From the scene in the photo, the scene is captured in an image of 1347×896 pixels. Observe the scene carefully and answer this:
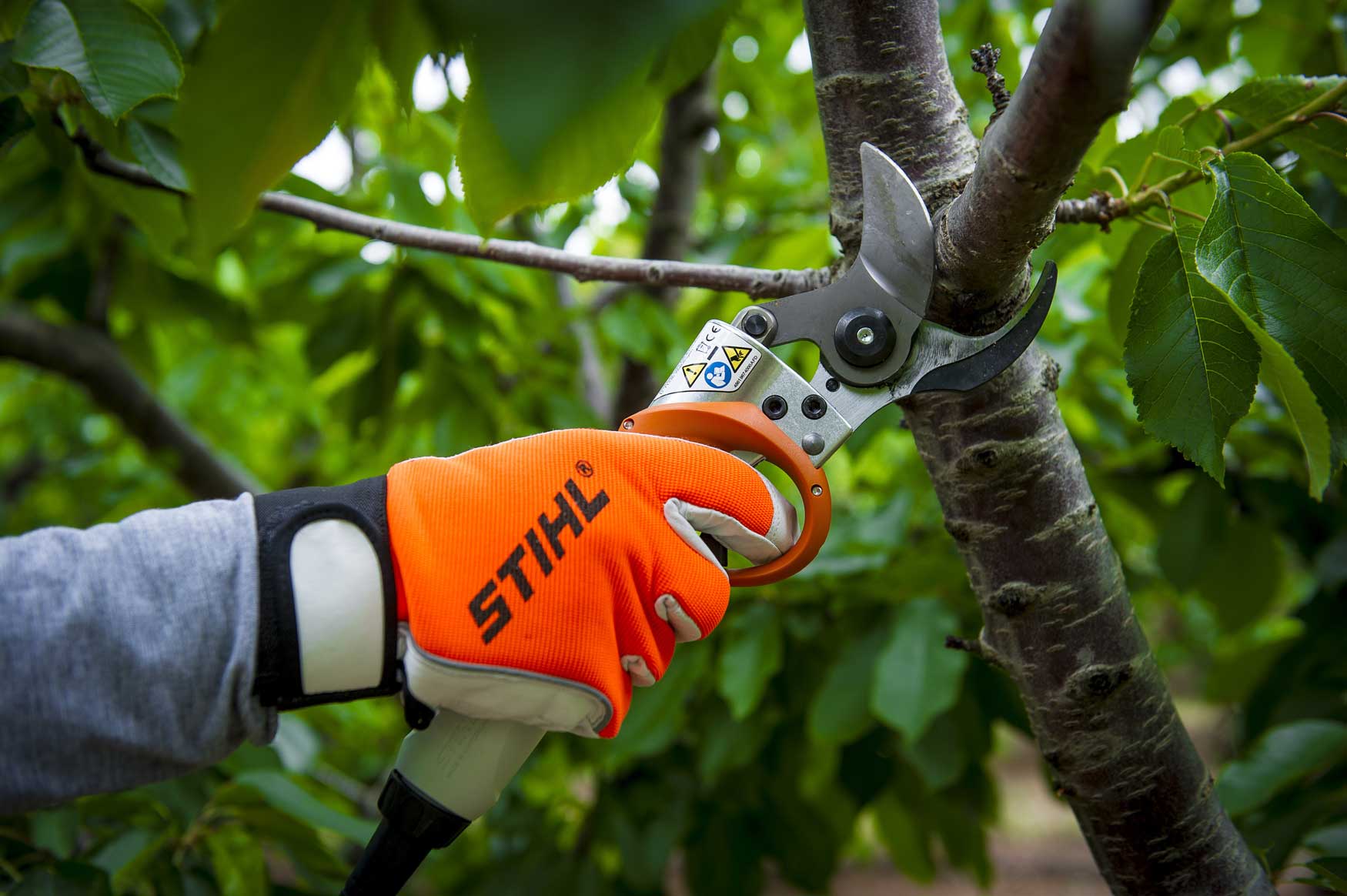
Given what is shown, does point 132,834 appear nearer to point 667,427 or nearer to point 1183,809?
point 667,427

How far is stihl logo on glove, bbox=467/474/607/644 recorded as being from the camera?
25.2 inches

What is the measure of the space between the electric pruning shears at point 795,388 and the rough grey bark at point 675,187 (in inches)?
45.6

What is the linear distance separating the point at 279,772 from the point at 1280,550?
66.8 inches

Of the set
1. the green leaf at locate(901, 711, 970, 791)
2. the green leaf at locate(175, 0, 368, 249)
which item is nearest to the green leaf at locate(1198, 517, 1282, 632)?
the green leaf at locate(901, 711, 970, 791)

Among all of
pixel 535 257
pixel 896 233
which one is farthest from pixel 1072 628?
pixel 535 257

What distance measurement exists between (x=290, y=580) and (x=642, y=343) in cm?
108

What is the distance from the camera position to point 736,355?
76 centimetres

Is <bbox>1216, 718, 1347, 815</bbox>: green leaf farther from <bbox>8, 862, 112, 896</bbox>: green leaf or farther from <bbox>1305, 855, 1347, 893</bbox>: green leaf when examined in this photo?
<bbox>8, 862, 112, 896</bbox>: green leaf

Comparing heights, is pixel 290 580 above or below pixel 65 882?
above

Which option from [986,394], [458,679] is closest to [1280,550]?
[986,394]

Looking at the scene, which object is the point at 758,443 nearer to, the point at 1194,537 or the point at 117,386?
the point at 1194,537

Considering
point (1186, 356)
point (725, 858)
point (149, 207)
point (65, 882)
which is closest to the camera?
point (1186, 356)

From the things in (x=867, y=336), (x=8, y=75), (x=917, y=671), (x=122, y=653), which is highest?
(x=867, y=336)

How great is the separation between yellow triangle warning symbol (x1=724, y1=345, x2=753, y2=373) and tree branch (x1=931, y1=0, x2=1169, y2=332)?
15 centimetres
